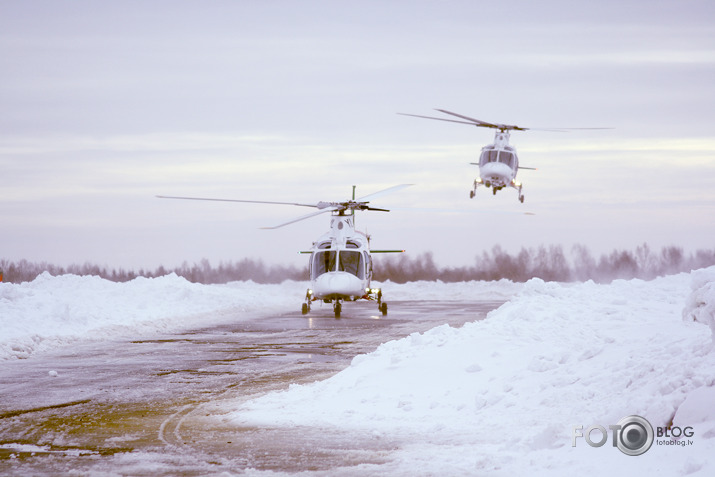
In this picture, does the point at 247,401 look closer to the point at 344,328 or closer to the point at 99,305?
the point at 344,328

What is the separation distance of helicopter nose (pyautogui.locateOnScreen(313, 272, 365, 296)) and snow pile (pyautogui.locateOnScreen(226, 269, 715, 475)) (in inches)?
610

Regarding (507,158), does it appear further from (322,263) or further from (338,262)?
(322,263)

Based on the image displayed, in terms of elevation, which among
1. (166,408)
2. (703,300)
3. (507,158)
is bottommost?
(166,408)

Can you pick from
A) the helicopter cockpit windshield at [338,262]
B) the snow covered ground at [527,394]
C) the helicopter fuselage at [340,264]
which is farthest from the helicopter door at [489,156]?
the snow covered ground at [527,394]

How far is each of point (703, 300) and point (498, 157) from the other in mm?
28819

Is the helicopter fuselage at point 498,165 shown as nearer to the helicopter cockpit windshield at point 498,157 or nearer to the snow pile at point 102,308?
the helicopter cockpit windshield at point 498,157

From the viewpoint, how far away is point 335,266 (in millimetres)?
32156

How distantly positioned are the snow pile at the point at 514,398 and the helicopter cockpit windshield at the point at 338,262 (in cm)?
1597

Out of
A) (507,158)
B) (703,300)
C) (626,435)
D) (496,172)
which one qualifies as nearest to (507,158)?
(507,158)

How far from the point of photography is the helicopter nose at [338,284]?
31750 millimetres

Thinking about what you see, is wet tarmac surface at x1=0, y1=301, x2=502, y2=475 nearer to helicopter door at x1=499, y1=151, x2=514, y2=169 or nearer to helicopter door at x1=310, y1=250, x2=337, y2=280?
helicopter door at x1=310, y1=250, x2=337, y2=280

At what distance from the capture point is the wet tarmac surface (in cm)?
844

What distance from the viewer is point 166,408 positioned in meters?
11.8

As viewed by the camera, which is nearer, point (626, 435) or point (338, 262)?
point (626, 435)
